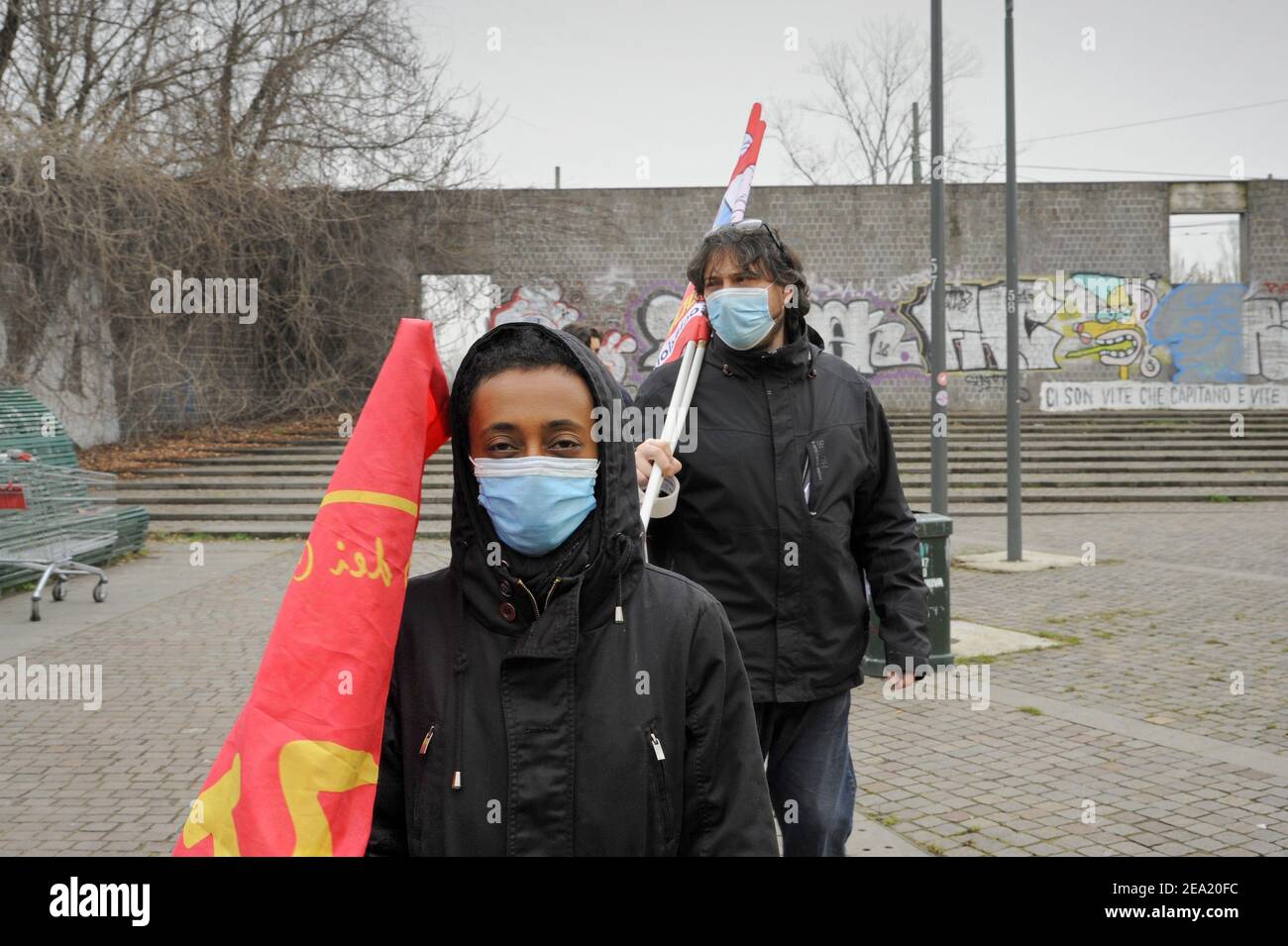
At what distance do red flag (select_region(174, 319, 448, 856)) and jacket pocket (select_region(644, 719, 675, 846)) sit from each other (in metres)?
0.44

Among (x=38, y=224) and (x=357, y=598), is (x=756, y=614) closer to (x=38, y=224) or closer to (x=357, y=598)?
(x=357, y=598)

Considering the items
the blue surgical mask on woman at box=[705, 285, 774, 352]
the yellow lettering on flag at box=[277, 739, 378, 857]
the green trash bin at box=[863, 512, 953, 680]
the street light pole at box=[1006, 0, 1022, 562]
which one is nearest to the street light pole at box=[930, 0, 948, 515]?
the street light pole at box=[1006, 0, 1022, 562]

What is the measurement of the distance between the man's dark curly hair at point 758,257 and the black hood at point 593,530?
1.41m

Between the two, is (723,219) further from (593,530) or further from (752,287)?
(593,530)

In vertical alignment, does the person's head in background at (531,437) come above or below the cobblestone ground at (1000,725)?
above

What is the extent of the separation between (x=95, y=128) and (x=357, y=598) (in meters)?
20.6

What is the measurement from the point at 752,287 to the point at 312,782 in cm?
197

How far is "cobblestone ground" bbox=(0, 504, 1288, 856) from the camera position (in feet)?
15.9

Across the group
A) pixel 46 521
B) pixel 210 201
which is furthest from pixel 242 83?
pixel 46 521

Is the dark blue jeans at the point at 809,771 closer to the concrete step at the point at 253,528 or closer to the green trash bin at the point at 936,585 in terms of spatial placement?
the green trash bin at the point at 936,585

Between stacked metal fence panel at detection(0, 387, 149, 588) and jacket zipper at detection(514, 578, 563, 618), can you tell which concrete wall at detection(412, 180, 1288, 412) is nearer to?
stacked metal fence panel at detection(0, 387, 149, 588)

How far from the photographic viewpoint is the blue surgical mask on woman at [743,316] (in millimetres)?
3277

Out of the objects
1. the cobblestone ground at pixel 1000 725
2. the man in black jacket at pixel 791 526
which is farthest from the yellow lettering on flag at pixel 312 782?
the cobblestone ground at pixel 1000 725

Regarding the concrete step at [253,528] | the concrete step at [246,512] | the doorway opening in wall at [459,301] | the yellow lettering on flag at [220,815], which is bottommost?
the concrete step at [253,528]
